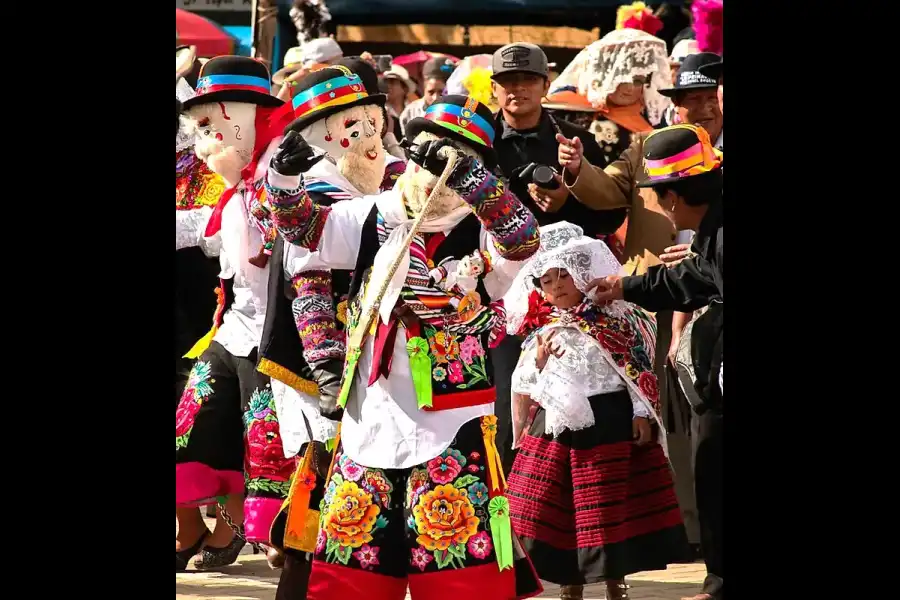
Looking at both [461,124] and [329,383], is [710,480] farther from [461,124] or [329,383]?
[461,124]

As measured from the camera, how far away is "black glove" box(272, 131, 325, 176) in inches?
201

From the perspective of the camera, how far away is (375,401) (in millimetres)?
5277

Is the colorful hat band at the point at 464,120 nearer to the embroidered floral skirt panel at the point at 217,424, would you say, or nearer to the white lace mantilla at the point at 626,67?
the embroidered floral skirt panel at the point at 217,424

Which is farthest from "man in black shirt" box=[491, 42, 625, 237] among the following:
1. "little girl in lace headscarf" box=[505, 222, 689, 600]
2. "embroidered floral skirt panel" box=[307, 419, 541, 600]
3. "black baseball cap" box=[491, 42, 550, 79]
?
"embroidered floral skirt panel" box=[307, 419, 541, 600]

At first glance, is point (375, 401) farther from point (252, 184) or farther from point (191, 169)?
point (191, 169)

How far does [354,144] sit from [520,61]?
2215mm

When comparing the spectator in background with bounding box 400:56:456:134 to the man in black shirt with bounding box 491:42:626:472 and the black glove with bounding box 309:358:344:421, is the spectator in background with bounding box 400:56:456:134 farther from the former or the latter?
the black glove with bounding box 309:358:344:421

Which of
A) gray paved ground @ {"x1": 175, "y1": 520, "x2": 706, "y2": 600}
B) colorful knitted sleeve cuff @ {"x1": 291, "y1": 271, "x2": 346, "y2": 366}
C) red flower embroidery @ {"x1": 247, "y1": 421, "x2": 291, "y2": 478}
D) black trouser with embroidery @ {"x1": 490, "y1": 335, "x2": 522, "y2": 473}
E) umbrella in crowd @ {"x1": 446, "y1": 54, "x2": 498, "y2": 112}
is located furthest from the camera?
umbrella in crowd @ {"x1": 446, "y1": 54, "x2": 498, "y2": 112}

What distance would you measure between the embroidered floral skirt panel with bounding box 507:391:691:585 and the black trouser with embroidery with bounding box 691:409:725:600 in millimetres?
225

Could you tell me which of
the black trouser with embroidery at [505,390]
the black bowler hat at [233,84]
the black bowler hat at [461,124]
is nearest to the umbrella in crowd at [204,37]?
the black trouser with embroidery at [505,390]
